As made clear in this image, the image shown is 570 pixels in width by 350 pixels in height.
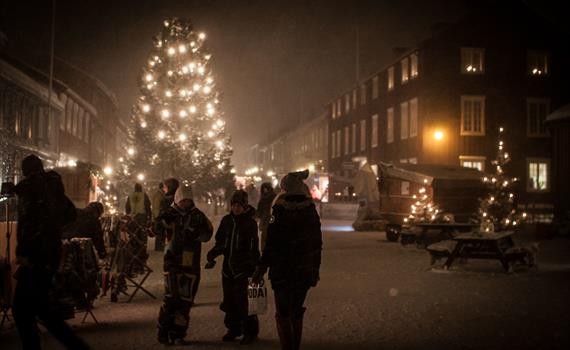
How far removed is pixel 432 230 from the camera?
19422 mm

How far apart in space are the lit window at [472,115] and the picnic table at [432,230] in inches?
746

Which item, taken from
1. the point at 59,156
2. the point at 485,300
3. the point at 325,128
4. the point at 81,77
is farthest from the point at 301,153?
the point at 485,300

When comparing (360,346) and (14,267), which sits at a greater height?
(14,267)

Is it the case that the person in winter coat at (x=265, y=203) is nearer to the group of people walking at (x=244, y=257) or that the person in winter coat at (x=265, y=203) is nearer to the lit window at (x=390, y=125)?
the group of people walking at (x=244, y=257)

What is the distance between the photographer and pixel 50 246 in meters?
5.86

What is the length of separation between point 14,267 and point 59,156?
34883 millimetres

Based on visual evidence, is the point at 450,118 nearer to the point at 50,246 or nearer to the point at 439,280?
the point at 439,280

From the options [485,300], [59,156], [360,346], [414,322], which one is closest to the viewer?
[360,346]

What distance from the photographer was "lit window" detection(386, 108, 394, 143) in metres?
43.3

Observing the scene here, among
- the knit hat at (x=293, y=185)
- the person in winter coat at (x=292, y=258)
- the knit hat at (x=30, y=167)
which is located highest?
the knit hat at (x=30, y=167)

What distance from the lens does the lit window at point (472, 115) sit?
37688 mm

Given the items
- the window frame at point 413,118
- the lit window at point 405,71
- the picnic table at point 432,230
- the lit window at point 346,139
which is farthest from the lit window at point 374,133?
the picnic table at point 432,230

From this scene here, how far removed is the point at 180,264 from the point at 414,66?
1336 inches

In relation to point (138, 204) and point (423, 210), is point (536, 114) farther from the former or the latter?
point (138, 204)
